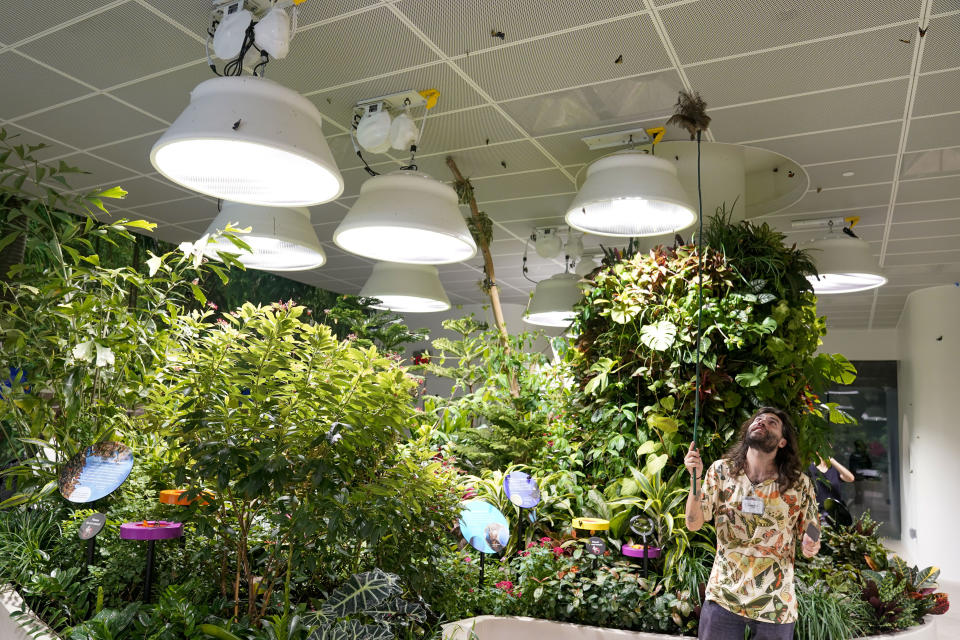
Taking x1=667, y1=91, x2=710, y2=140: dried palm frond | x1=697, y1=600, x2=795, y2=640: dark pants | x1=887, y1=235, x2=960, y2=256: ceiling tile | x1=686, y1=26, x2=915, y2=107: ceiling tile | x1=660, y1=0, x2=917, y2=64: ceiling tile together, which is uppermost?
x1=887, y1=235, x2=960, y2=256: ceiling tile

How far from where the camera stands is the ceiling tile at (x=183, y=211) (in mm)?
6414

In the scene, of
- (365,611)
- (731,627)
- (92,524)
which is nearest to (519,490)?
(731,627)

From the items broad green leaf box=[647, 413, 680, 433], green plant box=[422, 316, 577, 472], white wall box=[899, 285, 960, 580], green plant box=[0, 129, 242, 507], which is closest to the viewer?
green plant box=[0, 129, 242, 507]

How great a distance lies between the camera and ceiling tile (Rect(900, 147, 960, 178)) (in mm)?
4516

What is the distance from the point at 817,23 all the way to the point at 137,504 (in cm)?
380

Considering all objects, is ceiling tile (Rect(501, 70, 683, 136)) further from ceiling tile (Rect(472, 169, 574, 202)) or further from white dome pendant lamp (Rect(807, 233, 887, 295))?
white dome pendant lamp (Rect(807, 233, 887, 295))

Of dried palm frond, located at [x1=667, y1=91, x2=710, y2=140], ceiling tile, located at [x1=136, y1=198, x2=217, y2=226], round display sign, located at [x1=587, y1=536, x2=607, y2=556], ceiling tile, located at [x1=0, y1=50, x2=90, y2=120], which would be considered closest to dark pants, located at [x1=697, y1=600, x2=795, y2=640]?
round display sign, located at [x1=587, y1=536, x2=607, y2=556]

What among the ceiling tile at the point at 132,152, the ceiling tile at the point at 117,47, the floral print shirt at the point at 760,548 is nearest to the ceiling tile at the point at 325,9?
the ceiling tile at the point at 117,47

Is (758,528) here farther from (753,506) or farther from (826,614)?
(826,614)

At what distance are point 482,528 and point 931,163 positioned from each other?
3801 millimetres

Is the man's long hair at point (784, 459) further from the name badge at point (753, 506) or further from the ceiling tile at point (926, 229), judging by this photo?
the ceiling tile at point (926, 229)

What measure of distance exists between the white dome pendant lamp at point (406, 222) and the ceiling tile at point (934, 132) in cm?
275

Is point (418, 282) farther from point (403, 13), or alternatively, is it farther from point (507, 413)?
point (403, 13)

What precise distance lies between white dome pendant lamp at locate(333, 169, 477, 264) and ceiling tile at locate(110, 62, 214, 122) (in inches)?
52.8
